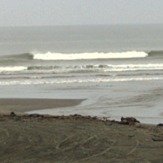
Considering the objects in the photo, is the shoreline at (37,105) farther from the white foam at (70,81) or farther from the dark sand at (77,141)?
the white foam at (70,81)

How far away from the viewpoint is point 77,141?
12.0 metres

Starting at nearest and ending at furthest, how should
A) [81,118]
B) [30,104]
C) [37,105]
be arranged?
[81,118] → [37,105] → [30,104]

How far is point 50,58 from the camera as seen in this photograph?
54750 millimetres

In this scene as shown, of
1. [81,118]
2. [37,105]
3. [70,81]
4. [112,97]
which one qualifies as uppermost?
[70,81]

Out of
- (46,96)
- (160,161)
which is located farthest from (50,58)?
(160,161)

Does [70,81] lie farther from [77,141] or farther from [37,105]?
[77,141]

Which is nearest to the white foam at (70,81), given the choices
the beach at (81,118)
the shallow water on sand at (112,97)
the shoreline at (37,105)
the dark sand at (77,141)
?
the beach at (81,118)

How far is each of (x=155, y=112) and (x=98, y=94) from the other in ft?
16.5

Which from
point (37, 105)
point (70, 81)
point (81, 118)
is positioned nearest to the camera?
point (81, 118)

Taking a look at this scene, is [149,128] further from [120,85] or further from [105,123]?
[120,85]

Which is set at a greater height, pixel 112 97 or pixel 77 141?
pixel 112 97

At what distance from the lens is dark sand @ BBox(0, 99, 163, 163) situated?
10.6 metres

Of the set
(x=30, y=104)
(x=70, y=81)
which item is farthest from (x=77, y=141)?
(x=70, y=81)

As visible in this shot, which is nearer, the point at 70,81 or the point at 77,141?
the point at 77,141
